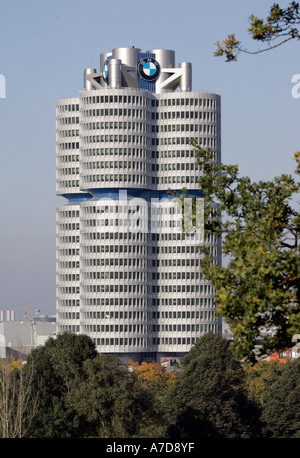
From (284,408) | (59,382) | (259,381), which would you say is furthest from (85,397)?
(259,381)

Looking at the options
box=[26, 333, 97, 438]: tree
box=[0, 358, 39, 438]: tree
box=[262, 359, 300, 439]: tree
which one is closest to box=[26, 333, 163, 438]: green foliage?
box=[26, 333, 97, 438]: tree

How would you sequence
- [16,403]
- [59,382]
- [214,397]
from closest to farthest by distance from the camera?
1. [16,403]
2. [59,382]
3. [214,397]

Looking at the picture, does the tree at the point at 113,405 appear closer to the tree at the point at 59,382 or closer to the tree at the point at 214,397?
the tree at the point at 59,382

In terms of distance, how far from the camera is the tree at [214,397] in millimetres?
130875

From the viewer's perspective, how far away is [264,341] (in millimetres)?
44719

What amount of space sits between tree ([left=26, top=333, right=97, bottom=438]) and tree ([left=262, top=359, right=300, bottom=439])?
1469 inches

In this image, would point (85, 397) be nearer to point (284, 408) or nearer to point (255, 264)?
point (284, 408)

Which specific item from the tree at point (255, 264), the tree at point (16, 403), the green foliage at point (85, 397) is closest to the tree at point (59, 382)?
the green foliage at point (85, 397)

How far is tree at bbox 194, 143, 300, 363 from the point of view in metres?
40.9

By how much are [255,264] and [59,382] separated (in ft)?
233

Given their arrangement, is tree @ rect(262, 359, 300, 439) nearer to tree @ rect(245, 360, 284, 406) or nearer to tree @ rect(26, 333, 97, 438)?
tree @ rect(245, 360, 284, 406)

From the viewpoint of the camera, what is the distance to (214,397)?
138 metres

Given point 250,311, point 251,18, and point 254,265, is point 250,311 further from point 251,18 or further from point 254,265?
point 251,18

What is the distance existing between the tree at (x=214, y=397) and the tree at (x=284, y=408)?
298 cm
